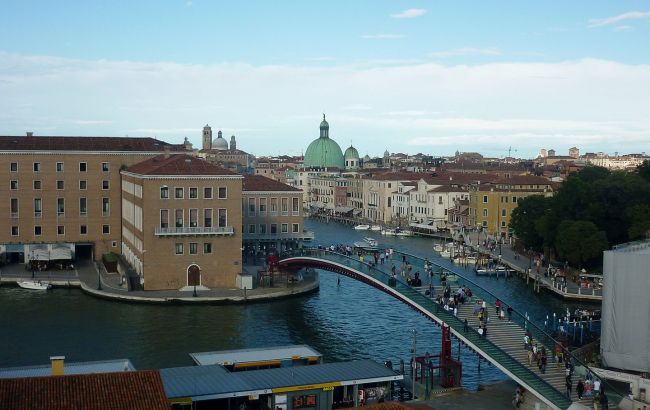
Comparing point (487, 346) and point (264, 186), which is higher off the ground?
point (264, 186)

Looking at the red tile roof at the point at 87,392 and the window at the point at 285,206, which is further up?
the window at the point at 285,206

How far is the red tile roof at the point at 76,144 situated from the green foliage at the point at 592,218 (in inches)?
836

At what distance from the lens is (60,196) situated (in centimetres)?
4484

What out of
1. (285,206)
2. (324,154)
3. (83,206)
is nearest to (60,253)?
(83,206)

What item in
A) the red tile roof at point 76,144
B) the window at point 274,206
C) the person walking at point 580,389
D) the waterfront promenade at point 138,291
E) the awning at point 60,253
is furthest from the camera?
the window at point 274,206

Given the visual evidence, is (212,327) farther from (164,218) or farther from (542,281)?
(542,281)

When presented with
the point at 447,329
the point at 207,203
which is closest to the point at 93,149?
the point at 207,203

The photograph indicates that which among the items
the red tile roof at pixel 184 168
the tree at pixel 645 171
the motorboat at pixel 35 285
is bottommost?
the motorboat at pixel 35 285

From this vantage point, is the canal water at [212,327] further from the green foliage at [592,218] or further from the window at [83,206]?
the window at [83,206]

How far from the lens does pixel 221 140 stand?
519 ft

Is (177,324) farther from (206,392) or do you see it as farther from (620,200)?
(620,200)

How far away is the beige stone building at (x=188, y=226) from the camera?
36.7m

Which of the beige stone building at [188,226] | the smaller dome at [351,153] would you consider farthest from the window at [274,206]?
the smaller dome at [351,153]

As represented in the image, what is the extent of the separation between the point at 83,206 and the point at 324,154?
84.9m
